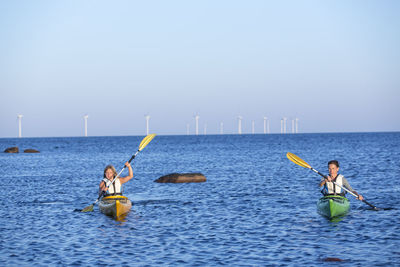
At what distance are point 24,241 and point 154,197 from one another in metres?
12.7

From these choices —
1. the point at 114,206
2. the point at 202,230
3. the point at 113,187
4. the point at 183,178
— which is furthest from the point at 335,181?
the point at 183,178

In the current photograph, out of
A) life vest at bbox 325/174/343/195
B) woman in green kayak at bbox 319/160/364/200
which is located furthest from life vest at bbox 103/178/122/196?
life vest at bbox 325/174/343/195

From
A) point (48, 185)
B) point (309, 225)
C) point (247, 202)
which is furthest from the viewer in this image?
point (48, 185)

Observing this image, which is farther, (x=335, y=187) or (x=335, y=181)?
(x=335, y=187)

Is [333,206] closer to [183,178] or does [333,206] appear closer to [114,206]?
[114,206]

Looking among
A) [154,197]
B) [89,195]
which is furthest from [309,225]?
[89,195]

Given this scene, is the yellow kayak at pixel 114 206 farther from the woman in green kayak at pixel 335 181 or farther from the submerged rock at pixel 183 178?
the submerged rock at pixel 183 178

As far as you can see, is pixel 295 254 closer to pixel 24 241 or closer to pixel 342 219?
pixel 342 219

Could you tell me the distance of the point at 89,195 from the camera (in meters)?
31.0

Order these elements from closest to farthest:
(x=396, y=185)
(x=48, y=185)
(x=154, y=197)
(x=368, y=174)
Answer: (x=154, y=197)
(x=396, y=185)
(x=48, y=185)
(x=368, y=174)

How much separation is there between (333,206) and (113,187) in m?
9.08

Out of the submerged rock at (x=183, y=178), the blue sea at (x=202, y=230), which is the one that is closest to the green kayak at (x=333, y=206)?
the blue sea at (x=202, y=230)

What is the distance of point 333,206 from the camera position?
20562 mm

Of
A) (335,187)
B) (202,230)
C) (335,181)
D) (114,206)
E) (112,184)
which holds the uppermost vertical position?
(335,181)
